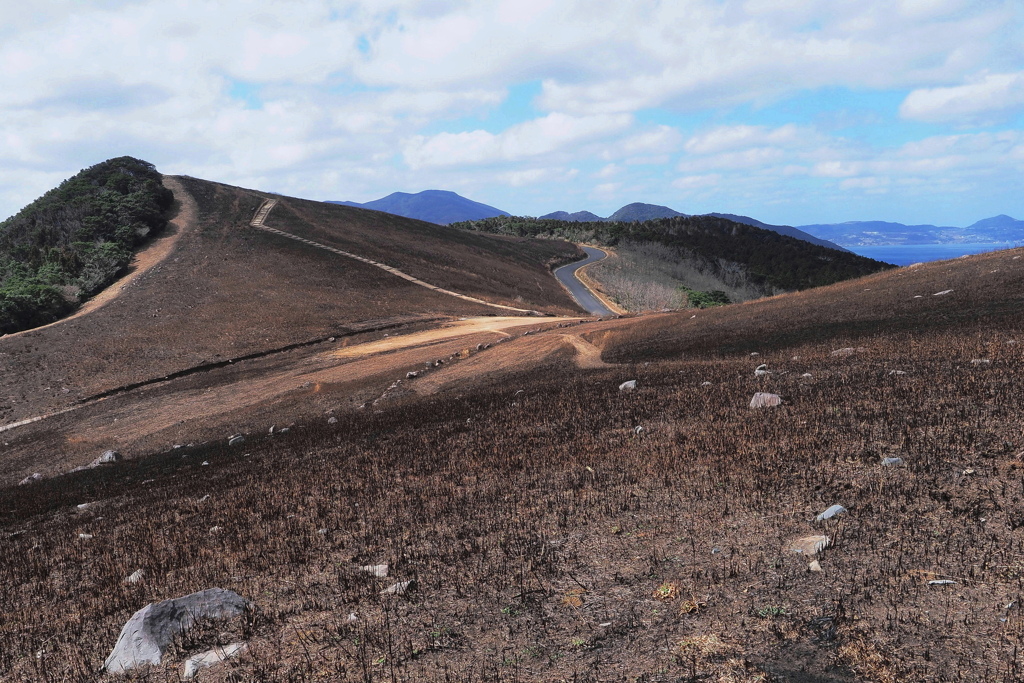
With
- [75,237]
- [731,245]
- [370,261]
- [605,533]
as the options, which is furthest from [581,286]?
[605,533]

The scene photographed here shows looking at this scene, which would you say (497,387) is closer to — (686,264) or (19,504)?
(19,504)

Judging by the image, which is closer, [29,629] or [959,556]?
[959,556]

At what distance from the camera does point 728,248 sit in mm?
116062

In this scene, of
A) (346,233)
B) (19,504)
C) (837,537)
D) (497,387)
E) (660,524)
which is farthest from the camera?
(346,233)

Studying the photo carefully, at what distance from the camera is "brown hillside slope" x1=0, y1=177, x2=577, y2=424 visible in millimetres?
37062

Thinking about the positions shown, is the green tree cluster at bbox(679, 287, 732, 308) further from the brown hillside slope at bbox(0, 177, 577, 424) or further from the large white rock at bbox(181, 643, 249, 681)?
the large white rock at bbox(181, 643, 249, 681)

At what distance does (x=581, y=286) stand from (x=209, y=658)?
257 feet

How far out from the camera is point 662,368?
1991 cm

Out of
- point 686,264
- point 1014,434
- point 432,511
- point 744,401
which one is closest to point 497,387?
point 744,401

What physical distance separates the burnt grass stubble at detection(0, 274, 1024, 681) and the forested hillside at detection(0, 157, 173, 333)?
4104cm

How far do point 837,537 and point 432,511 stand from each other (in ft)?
18.3

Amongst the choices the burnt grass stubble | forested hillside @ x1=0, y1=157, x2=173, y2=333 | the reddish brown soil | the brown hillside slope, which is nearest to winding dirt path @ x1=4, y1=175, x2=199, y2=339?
the brown hillside slope

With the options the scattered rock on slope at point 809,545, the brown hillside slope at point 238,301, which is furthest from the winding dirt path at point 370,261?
the scattered rock on slope at point 809,545

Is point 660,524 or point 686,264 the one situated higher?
point 686,264
